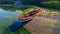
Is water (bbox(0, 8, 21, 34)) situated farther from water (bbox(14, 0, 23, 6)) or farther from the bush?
water (bbox(14, 0, 23, 6))

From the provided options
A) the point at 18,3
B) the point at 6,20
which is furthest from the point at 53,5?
the point at 6,20

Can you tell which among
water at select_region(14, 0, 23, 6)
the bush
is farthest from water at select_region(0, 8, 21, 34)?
water at select_region(14, 0, 23, 6)

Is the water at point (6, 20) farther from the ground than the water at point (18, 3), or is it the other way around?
the water at point (6, 20)

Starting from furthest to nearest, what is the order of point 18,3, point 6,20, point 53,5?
point 18,3 → point 53,5 → point 6,20

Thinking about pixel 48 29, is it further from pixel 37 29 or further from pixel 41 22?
pixel 41 22

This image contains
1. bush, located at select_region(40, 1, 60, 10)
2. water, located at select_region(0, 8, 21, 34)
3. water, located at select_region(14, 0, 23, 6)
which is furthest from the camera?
water, located at select_region(14, 0, 23, 6)

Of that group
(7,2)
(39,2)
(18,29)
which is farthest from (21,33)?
(7,2)

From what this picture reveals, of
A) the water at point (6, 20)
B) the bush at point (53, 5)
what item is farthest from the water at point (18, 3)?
the water at point (6, 20)

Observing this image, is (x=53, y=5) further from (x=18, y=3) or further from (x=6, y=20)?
(x=6, y=20)

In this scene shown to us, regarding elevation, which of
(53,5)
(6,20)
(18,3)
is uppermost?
(53,5)

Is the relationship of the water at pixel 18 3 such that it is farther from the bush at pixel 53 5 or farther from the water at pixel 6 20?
the water at pixel 6 20

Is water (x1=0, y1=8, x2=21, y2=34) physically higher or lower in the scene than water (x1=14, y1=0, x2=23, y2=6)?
higher
